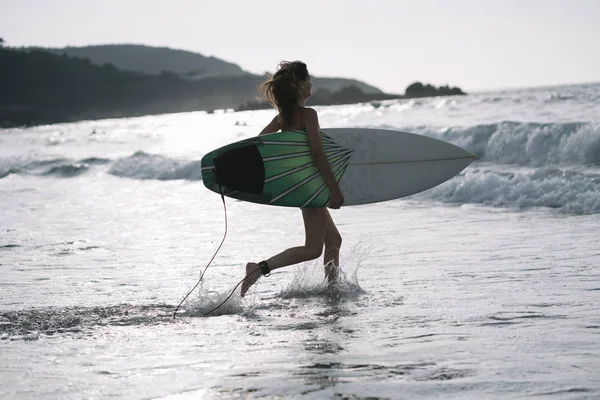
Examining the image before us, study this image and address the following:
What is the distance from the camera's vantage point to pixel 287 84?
4.85 metres

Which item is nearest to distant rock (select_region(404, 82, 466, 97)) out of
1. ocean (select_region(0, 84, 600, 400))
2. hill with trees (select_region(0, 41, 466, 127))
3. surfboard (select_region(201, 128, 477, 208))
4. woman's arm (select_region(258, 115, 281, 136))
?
hill with trees (select_region(0, 41, 466, 127))

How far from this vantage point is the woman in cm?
488

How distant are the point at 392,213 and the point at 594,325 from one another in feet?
19.7

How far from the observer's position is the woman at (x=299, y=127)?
4879mm

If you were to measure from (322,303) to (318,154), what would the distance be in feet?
2.87

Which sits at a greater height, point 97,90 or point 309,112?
point 97,90

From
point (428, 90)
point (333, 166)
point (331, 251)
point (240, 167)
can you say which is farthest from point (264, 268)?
point (428, 90)

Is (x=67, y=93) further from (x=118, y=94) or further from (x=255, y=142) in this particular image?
(x=255, y=142)

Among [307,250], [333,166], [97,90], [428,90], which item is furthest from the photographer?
[97,90]

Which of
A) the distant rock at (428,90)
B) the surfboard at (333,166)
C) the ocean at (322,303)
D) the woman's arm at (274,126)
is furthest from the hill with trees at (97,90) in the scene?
the woman's arm at (274,126)

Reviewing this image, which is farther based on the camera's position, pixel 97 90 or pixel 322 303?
pixel 97 90

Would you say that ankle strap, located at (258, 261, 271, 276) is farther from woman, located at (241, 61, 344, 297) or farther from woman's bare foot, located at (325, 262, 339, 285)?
woman's bare foot, located at (325, 262, 339, 285)

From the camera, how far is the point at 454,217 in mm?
9344

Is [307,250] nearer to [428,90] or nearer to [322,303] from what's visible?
[322,303]
